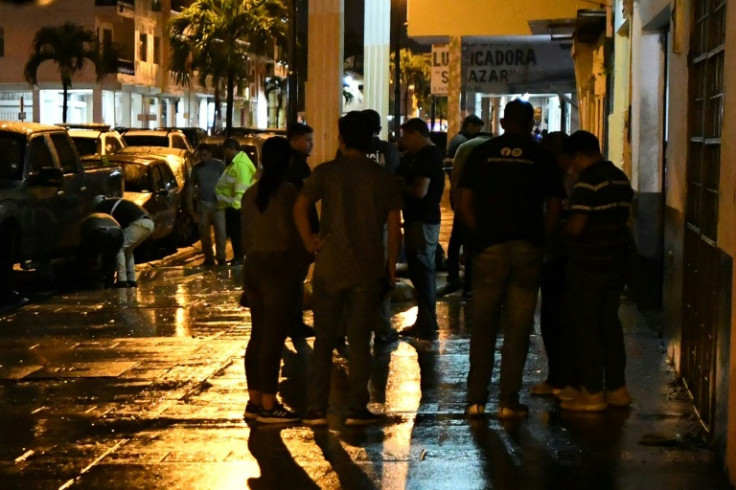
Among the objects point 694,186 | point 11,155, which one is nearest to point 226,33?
point 11,155

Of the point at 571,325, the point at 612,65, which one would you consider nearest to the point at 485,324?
the point at 571,325

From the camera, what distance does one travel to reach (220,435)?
7684 mm

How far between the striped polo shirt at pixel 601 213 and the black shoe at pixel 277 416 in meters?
1.99

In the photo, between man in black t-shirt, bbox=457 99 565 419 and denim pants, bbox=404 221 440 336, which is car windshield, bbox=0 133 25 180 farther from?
man in black t-shirt, bbox=457 99 565 419

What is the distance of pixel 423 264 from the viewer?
10938 mm

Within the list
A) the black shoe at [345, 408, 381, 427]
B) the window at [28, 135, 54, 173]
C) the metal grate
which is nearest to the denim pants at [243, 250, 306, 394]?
the black shoe at [345, 408, 381, 427]

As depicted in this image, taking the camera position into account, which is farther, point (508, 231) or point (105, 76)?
point (105, 76)

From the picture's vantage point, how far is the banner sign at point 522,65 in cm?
3084

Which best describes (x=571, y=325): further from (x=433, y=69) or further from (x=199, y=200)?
(x=433, y=69)

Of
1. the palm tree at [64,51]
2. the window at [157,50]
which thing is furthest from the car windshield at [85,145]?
the window at [157,50]

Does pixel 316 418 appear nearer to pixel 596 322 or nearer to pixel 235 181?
pixel 596 322

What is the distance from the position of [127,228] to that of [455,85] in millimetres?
14391

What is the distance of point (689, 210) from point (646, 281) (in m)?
3.79

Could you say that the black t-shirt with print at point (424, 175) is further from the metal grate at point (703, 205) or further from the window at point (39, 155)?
the window at point (39, 155)
